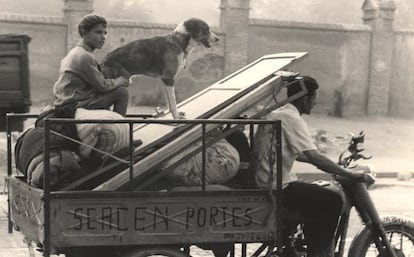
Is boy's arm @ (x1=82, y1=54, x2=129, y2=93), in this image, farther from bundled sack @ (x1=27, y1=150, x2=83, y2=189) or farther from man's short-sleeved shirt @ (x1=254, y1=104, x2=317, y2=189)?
man's short-sleeved shirt @ (x1=254, y1=104, x2=317, y2=189)

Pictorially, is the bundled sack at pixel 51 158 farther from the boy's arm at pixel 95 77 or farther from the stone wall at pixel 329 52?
the stone wall at pixel 329 52

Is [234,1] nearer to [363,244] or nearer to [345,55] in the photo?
[345,55]

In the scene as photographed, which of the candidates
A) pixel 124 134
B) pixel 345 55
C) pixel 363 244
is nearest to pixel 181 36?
pixel 124 134

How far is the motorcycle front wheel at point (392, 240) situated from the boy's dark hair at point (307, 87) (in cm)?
102

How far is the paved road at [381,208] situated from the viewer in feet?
25.0

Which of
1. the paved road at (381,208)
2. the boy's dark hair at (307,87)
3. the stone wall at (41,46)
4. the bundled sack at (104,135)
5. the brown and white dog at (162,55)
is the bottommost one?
the paved road at (381,208)

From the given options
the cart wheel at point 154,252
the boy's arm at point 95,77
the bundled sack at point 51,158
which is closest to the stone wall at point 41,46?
the bundled sack at point 51,158

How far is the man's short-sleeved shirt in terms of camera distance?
5.10m

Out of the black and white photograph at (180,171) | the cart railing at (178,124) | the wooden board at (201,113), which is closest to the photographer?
the cart railing at (178,124)

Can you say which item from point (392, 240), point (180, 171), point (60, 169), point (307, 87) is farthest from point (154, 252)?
point (392, 240)

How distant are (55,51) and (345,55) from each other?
861 centimetres

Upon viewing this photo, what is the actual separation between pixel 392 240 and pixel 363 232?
0.79 feet

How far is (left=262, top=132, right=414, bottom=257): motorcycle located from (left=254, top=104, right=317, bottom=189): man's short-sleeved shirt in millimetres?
333

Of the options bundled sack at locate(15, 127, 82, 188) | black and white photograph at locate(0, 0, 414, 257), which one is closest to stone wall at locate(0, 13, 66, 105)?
black and white photograph at locate(0, 0, 414, 257)
